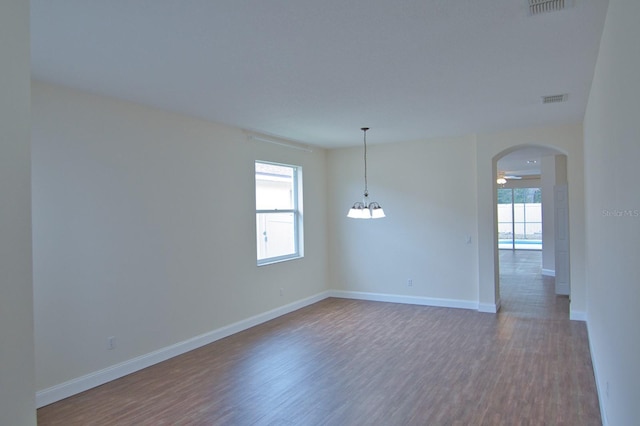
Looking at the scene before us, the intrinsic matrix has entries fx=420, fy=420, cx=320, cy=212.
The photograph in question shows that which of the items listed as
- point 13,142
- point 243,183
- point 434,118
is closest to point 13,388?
point 13,142

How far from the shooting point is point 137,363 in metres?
4.11

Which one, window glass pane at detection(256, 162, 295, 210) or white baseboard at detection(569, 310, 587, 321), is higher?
window glass pane at detection(256, 162, 295, 210)

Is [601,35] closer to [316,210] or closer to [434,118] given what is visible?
[434,118]

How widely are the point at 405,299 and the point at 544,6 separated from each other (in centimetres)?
524

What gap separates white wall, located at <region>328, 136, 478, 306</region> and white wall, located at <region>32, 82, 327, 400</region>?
197 cm

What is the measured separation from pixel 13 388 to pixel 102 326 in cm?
265

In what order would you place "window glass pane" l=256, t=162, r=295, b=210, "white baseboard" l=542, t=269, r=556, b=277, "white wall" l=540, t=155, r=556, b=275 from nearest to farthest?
"window glass pane" l=256, t=162, r=295, b=210, "white wall" l=540, t=155, r=556, b=275, "white baseboard" l=542, t=269, r=556, b=277

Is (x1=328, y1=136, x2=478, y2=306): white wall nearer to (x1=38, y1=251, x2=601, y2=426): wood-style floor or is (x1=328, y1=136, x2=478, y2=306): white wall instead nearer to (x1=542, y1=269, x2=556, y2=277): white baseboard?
(x1=38, y1=251, x2=601, y2=426): wood-style floor

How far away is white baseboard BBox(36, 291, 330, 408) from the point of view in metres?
3.44

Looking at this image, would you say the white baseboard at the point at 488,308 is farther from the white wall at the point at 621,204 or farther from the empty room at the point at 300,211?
the white wall at the point at 621,204

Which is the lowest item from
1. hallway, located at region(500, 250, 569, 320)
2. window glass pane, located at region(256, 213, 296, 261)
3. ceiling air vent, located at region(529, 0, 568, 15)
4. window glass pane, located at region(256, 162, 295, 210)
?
hallway, located at region(500, 250, 569, 320)

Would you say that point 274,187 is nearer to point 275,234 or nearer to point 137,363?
point 275,234

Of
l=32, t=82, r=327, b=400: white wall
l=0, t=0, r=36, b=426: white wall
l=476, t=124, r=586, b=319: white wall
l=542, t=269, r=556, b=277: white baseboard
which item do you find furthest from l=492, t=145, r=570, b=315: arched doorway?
l=0, t=0, r=36, b=426: white wall

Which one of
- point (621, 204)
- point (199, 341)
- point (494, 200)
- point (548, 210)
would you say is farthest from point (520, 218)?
point (621, 204)
